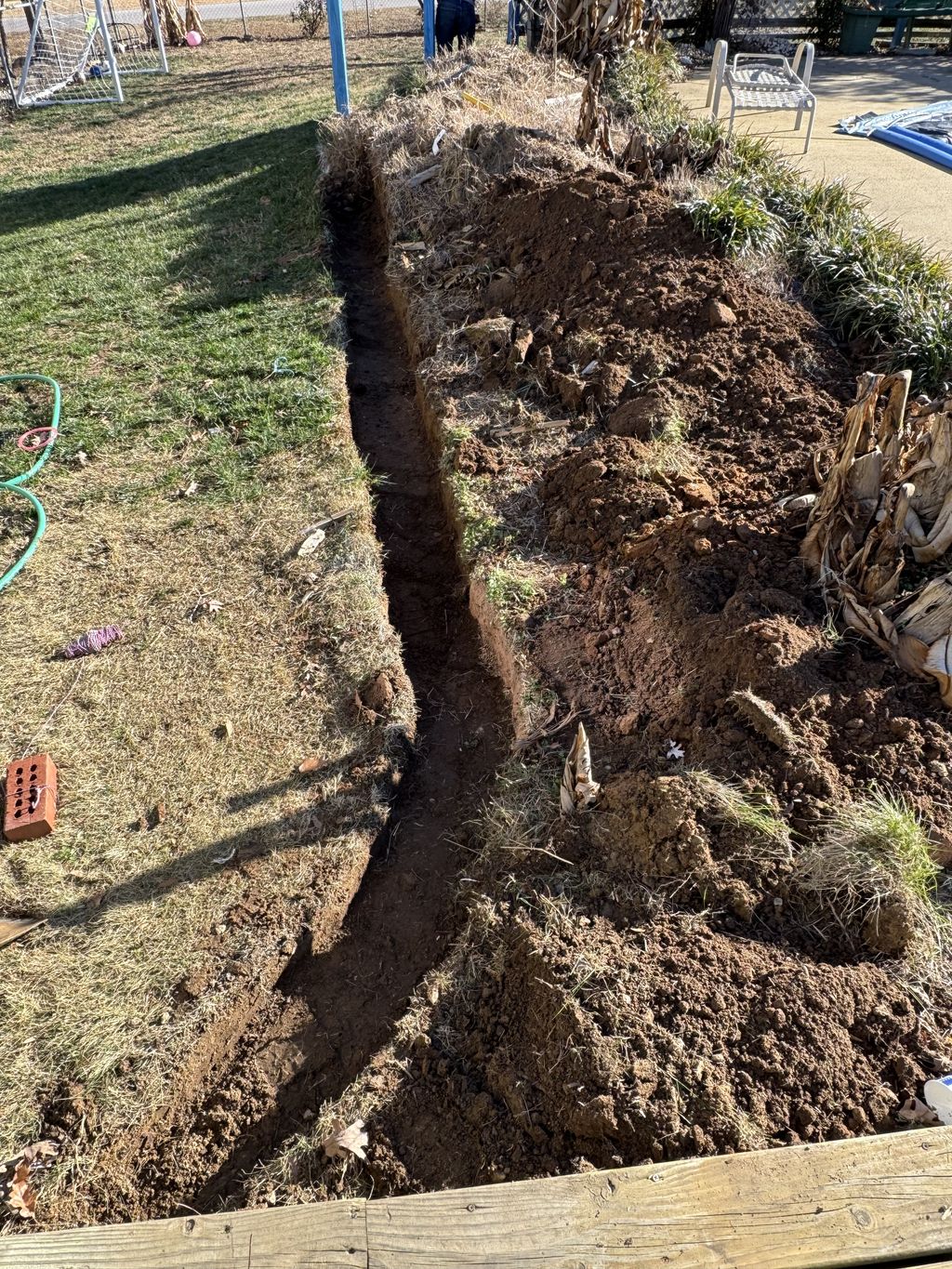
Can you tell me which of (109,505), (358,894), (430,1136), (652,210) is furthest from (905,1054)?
(652,210)

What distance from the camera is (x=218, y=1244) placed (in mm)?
1782

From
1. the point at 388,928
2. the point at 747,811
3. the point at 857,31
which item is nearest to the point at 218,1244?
the point at 388,928

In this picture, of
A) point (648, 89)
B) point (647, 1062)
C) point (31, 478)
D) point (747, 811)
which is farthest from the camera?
point (648, 89)

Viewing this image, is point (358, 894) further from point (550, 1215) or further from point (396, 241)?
point (396, 241)

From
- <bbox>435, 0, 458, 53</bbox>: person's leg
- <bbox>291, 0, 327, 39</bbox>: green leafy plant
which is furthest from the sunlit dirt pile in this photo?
<bbox>291, 0, 327, 39</bbox>: green leafy plant

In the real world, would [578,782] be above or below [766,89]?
below

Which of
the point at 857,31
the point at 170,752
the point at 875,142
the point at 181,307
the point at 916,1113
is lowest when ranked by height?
the point at 170,752

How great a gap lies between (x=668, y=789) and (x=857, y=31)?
43.8 feet

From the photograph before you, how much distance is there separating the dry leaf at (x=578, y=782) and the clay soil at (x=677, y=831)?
0.22ft

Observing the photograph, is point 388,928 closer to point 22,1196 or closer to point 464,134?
point 22,1196

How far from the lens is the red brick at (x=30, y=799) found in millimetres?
3191

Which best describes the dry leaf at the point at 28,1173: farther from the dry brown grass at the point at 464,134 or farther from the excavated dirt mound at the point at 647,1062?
the dry brown grass at the point at 464,134

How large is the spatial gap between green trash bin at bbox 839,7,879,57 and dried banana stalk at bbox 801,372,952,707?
11566 mm

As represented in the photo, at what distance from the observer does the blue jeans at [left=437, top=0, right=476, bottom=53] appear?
11.0m
